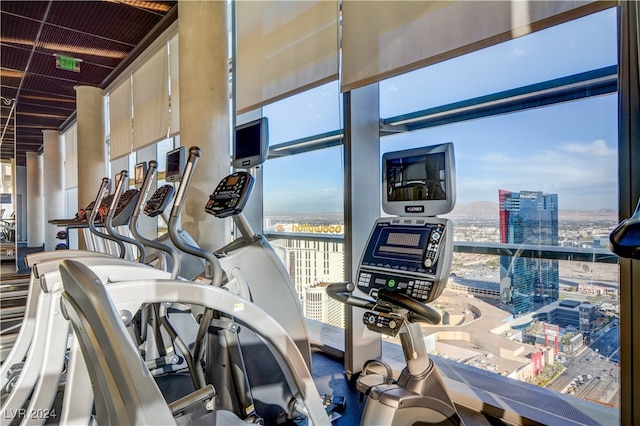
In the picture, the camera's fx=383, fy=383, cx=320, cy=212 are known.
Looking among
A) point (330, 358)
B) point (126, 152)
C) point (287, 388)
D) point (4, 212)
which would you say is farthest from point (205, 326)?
point (4, 212)

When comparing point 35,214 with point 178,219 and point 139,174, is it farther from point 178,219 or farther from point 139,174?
point 178,219

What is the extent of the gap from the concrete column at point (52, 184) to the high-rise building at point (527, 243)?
44.3 feet

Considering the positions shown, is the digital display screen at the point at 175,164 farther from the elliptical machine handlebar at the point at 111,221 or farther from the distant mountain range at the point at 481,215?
the distant mountain range at the point at 481,215

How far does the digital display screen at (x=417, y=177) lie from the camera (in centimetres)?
165

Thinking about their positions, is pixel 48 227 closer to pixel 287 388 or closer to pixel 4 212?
pixel 4 212

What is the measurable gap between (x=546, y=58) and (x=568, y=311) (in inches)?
61.0

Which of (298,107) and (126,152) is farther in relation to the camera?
(126,152)

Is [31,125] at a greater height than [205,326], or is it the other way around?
[31,125]

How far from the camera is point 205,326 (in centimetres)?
220

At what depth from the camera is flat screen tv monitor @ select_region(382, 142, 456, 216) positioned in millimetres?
1626

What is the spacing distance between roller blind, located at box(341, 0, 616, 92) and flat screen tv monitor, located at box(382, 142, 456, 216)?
3.11 feet

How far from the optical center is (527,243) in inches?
97.1

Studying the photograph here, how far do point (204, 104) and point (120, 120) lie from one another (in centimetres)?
488

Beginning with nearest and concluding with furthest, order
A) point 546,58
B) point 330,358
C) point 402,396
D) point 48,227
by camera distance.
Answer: point 402,396, point 546,58, point 330,358, point 48,227
